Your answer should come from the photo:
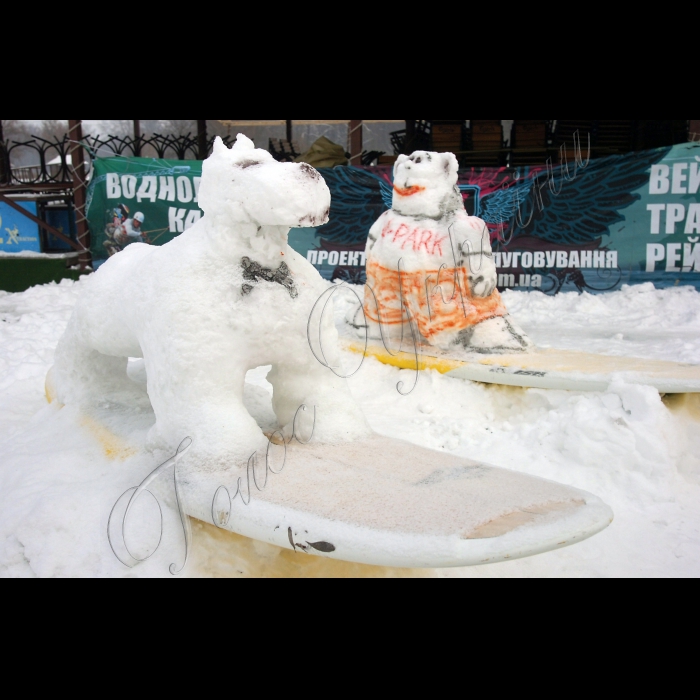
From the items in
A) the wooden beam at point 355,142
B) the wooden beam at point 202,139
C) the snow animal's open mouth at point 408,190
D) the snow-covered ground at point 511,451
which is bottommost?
the snow-covered ground at point 511,451

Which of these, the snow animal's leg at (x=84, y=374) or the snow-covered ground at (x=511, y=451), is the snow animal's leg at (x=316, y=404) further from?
the snow animal's leg at (x=84, y=374)

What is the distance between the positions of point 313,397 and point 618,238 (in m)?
4.56

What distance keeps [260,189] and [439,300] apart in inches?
A: 71.6

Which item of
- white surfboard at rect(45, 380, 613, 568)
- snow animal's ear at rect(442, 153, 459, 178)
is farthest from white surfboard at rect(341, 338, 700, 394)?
white surfboard at rect(45, 380, 613, 568)

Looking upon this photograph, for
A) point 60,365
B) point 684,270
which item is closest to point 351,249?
point 684,270

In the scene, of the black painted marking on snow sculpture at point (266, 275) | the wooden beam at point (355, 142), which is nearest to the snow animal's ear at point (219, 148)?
the black painted marking on snow sculpture at point (266, 275)

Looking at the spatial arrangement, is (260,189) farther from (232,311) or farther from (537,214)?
(537,214)

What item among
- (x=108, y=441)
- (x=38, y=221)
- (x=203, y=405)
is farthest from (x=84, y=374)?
(x=38, y=221)

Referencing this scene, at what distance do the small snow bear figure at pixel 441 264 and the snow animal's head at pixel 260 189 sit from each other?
1622 mm

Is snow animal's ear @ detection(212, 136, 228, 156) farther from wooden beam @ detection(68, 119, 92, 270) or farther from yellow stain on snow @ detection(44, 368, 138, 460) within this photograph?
wooden beam @ detection(68, 119, 92, 270)

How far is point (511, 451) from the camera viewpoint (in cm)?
269

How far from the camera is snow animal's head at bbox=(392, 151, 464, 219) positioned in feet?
11.5

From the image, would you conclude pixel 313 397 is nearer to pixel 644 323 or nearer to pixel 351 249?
pixel 644 323

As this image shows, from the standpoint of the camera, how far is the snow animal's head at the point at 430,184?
138 inches
